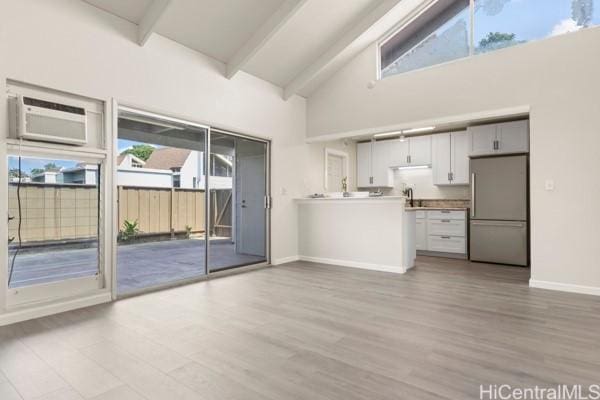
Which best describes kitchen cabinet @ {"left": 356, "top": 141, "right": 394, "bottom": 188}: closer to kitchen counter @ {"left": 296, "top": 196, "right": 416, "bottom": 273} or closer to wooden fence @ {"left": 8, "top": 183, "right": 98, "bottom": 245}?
kitchen counter @ {"left": 296, "top": 196, "right": 416, "bottom": 273}

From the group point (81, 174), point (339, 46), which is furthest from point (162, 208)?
point (339, 46)

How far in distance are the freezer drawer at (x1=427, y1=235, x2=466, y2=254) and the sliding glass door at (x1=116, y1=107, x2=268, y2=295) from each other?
127 inches

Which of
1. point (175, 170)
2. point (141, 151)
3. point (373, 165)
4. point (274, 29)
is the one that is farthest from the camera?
point (373, 165)

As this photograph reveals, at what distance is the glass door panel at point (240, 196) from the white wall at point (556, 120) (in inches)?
122

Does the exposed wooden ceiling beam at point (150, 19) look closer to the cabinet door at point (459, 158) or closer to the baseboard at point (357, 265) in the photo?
the baseboard at point (357, 265)

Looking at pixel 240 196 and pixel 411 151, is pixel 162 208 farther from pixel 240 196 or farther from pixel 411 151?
pixel 411 151

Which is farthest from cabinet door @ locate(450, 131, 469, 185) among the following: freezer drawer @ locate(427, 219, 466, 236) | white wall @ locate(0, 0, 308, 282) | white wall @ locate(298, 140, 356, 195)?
white wall @ locate(0, 0, 308, 282)

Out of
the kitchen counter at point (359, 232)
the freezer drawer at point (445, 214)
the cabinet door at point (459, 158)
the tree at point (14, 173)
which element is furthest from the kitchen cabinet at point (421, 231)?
the tree at point (14, 173)

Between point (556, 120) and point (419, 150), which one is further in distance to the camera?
point (419, 150)

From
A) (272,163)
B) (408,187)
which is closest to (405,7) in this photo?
(272,163)

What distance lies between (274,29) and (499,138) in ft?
13.6

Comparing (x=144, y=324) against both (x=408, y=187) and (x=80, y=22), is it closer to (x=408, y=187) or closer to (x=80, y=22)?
(x=80, y=22)

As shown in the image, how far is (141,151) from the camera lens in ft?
18.7

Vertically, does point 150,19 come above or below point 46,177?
above
